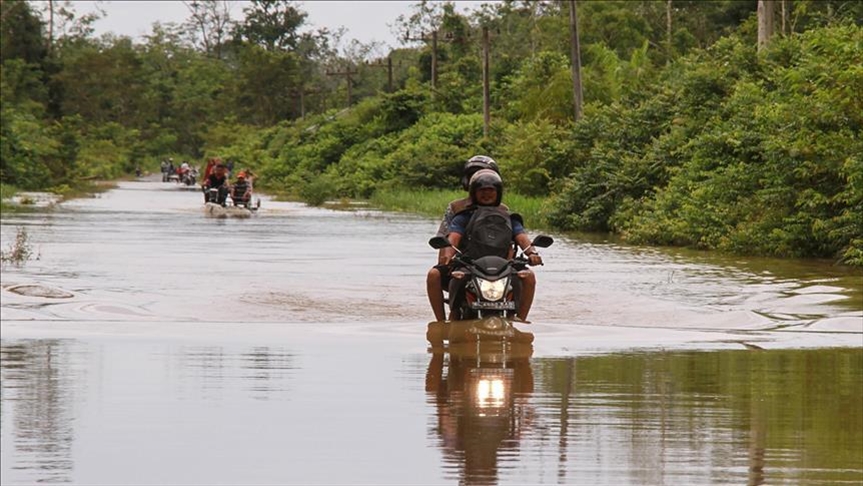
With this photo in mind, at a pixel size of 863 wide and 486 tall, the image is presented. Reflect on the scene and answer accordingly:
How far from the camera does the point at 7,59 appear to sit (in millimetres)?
105250

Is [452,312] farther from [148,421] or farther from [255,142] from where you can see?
[255,142]

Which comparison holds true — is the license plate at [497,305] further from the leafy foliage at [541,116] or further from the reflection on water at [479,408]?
the leafy foliage at [541,116]

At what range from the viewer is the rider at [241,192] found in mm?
46594

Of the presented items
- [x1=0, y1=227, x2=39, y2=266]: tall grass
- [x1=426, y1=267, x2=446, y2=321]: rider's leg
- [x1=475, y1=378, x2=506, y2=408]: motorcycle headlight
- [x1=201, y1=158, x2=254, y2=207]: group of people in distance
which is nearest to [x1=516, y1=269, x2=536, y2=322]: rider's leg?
[x1=426, y1=267, x2=446, y2=321]: rider's leg

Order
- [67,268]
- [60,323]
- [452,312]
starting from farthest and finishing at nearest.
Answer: [67,268] < [60,323] < [452,312]

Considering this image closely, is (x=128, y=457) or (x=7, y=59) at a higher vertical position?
(x=7, y=59)

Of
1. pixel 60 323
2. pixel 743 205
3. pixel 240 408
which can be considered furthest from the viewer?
pixel 743 205

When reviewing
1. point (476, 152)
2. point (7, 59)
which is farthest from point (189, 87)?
point (476, 152)

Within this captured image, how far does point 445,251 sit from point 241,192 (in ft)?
111

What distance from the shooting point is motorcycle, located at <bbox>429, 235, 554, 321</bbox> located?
1282 centimetres

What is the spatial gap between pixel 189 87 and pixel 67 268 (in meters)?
119

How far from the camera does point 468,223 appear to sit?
43.3ft

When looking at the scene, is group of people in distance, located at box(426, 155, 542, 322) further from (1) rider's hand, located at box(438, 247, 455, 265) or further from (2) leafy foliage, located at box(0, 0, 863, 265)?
(2) leafy foliage, located at box(0, 0, 863, 265)

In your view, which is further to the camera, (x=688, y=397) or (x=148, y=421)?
(x=688, y=397)
